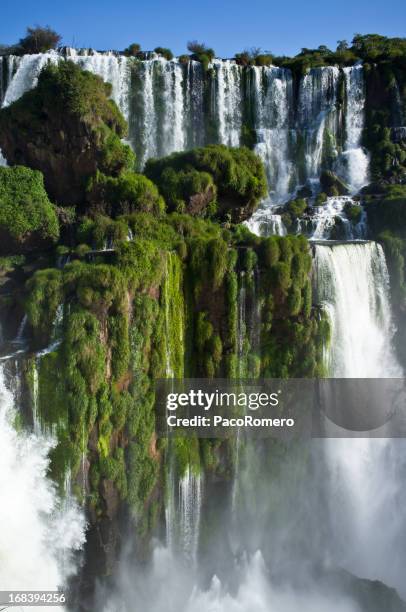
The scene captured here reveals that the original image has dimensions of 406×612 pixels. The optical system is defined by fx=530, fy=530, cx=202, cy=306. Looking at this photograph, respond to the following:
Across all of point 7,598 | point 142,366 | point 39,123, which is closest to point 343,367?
point 142,366

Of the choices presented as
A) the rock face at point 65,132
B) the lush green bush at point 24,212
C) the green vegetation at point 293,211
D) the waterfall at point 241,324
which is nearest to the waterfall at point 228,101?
the green vegetation at point 293,211

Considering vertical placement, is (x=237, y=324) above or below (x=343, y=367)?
above

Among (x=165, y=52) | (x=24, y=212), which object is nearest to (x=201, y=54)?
(x=165, y=52)

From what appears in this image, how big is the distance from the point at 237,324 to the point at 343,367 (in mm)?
4604

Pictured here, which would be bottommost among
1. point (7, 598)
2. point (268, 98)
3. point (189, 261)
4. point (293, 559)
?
point (293, 559)

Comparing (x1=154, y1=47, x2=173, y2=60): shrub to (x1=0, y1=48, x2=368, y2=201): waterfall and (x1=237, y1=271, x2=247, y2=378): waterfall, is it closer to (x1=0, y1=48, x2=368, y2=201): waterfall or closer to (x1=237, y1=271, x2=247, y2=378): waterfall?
(x1=0, y1=48, x2=368, y2=201): waterfall

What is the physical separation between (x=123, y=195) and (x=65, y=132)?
292 centimetres

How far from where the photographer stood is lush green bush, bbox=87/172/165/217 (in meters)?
17.3

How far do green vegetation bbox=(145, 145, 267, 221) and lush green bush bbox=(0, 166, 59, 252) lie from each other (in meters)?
3.98

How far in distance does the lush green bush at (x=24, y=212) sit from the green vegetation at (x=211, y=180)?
13.1 feet

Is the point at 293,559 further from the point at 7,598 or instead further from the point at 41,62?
the point at 41,62

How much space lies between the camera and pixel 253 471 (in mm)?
16250

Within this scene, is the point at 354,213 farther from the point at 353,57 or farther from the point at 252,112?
the point at 353,57

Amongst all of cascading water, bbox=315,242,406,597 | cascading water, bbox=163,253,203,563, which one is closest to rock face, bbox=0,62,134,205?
cascading water, bbox=163,253,203,563
